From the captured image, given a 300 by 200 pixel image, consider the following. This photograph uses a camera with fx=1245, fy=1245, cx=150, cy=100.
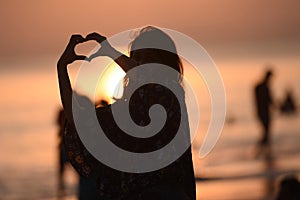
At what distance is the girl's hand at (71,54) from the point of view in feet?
22.5

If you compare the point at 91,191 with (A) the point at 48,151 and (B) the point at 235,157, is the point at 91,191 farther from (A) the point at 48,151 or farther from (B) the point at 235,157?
(A) the point at 48,151

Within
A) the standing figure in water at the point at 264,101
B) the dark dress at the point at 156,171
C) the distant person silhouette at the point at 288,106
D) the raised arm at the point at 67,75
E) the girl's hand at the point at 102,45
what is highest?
the girl's hand at the point at 102,45

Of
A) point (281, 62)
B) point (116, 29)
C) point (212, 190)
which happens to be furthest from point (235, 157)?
point (116, 29)

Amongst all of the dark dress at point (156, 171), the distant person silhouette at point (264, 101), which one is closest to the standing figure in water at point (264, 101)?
the distant person silhouette at point (264, 101)

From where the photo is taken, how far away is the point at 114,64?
7.11 m

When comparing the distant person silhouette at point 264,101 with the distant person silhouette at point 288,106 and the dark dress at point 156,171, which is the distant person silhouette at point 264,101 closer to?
the distant person silhouette at point 288,106

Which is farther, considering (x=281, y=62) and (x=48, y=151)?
(x=281, y=62)

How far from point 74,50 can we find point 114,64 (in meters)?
0.31

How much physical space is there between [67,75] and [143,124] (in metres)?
0.53

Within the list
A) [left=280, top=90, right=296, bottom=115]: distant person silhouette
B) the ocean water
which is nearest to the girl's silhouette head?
the ocean water

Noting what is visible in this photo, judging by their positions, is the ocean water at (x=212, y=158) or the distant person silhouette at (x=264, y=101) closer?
the ocean water at (x=212, y=158)

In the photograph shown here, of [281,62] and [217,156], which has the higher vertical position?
[217,156]

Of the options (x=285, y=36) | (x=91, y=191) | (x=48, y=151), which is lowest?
(x=285, y=36)

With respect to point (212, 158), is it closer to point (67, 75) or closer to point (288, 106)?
point (288, 106)
